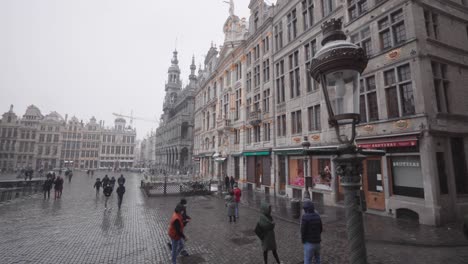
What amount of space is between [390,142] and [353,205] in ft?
36.3

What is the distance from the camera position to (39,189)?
77.1ft

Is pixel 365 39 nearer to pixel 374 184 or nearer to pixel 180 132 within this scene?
pixel 374 184

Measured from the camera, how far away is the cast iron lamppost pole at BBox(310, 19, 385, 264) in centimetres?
307

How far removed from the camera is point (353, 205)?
3.13 meters

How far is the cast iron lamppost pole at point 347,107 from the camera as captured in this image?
307 centimetres

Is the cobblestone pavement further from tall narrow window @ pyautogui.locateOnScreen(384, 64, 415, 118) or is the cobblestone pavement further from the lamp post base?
tall narrow window @ pyautogui.locateOnScreen(384, 64, 415, 118)

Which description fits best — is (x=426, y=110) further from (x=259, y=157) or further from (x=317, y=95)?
(x=259, y=157)

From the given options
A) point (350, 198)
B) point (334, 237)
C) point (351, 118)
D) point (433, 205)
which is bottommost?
point (334, 237)

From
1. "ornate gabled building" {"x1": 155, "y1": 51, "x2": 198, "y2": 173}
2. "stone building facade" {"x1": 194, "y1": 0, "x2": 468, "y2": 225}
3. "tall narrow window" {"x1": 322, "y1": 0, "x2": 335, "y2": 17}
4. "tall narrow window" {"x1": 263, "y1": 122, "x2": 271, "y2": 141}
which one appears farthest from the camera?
"ornate gabled building" {"x1": 155, "y1": 51, "x2": 198, "y2": 173}

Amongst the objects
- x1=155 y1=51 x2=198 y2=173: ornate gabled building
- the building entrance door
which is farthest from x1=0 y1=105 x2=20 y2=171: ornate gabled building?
the building entrance door

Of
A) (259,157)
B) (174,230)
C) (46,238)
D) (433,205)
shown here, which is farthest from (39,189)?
(433,205)

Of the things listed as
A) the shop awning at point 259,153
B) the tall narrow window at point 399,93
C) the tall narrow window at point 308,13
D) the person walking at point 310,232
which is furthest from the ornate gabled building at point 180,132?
the person walking at point 310,232

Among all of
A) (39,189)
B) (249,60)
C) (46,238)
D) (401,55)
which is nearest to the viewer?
(46,238)

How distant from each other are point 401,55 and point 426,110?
3250mm
